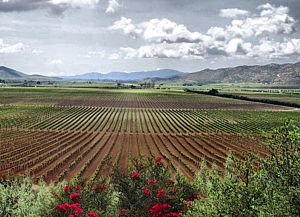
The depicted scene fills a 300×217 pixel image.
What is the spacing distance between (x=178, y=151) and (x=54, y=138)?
25559mm

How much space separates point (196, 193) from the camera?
56.6ft

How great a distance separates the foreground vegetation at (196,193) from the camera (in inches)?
432

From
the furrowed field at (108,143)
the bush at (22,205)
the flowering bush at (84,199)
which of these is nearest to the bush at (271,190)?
the flowering bush at (84,199)

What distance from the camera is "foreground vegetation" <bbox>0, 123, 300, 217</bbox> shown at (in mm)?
10961

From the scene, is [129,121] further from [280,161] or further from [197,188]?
[280,161]

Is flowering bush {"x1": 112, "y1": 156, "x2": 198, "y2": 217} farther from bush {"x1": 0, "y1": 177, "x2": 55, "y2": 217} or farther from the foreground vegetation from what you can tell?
bush {"x1": 0, "y1": 177, "x2": 55, "y2": 217}

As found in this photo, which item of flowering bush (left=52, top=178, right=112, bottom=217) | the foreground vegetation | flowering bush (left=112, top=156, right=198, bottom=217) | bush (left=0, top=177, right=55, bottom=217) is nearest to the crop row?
flowering bush (left=112, top=156, right=198, bottom=217)

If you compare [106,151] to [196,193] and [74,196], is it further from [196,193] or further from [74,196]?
[74,196]

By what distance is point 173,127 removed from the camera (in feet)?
261

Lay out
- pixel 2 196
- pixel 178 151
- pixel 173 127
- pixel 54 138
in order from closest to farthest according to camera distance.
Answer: pixel 2 196, pixel 178 151, pixel 54 138, pixel 173 127

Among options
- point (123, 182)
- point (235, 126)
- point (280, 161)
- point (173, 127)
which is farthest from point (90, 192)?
point (235, 126)

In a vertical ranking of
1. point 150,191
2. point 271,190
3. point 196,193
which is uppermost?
point 271,190

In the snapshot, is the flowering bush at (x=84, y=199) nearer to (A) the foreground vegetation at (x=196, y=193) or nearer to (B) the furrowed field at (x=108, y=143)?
(A) the foreground vegetation at (x=196, y=193)

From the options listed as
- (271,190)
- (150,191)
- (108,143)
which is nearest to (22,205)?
(150,191)
